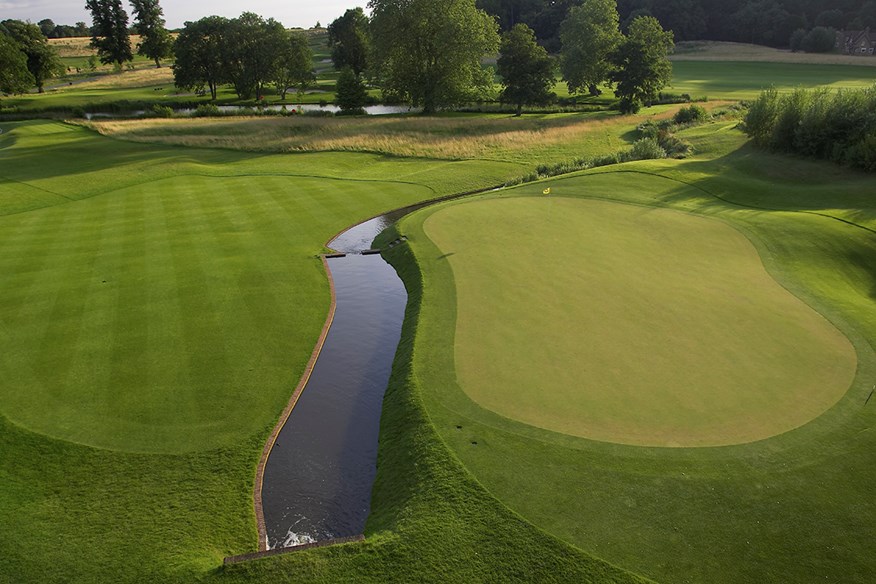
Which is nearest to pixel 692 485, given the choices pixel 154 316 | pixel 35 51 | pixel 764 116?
pixel 154 316

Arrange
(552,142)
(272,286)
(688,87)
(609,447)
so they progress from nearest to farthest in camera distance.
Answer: (609,447) → (272,286) → (552,142) → (688,87)

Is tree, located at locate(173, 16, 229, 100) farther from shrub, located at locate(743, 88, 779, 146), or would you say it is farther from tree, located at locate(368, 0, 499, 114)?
shrub, located at locate(743, 88, 779, 146)

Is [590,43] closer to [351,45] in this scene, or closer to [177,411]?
[351,45]

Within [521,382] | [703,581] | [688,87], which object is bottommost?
[703,581]

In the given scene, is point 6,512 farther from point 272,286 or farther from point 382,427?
point 272,286

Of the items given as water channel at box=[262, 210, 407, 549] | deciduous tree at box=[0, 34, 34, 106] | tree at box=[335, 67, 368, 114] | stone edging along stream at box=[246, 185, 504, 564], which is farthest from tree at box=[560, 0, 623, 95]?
deciduous tree at box=[0, 34, 34, 106]

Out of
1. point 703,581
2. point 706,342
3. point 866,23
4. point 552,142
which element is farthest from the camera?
point 866,23

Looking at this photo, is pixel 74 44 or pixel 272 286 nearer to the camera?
pixel 272 286

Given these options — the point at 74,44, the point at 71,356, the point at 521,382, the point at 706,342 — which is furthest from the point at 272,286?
the point at 74,44
